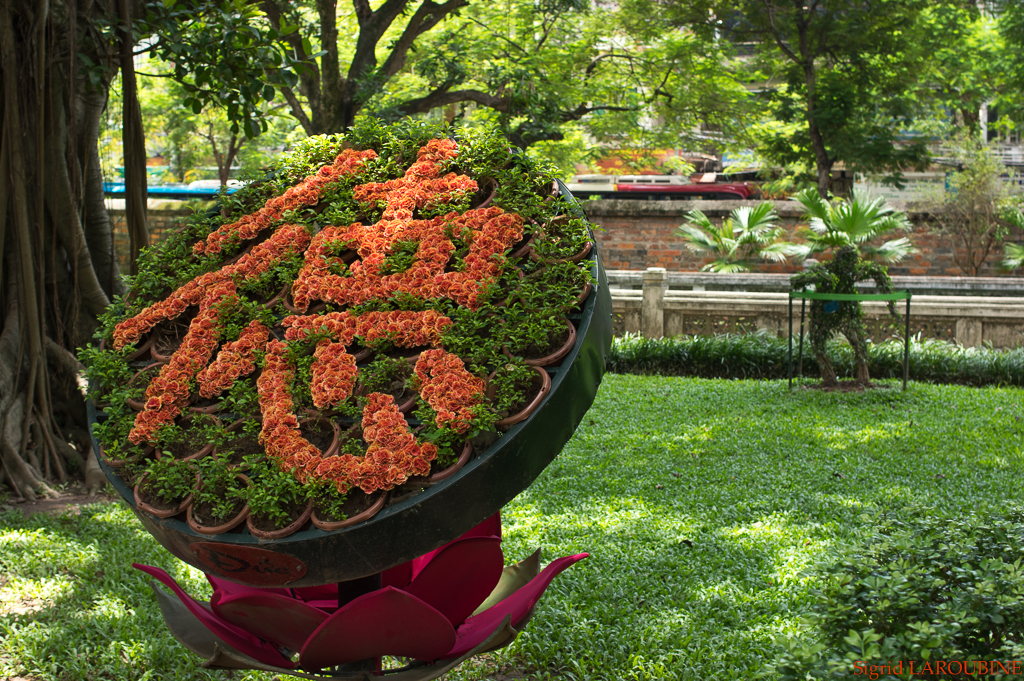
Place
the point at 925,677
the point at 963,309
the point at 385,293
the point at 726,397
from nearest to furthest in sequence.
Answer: the point at 925,677 → the point at 385,293 → the point at 726,397 → the point at 963,309

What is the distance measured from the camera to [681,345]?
971 cm

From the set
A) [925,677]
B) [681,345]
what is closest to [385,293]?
[925,677]

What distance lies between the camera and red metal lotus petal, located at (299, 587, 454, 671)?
177cm

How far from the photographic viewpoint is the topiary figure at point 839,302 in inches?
308

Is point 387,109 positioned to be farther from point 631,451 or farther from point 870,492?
point 870,492

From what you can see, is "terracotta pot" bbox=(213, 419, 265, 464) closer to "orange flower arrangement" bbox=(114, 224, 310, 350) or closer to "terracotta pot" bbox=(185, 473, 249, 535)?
"terracotta pot" bbox=(185, 473, 249, 535)

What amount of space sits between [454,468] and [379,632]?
435 mm

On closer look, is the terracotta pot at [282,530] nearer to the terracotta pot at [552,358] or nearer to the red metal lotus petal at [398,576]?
the terracotta pot at [552,358]

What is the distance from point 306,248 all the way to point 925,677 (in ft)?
6.32

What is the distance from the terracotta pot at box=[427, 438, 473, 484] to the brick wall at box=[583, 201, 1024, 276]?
1398 cm

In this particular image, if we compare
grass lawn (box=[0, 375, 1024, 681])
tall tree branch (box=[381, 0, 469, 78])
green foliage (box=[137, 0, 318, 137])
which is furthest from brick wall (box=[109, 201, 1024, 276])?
green foliage (box=[137, 0, 318, 137])

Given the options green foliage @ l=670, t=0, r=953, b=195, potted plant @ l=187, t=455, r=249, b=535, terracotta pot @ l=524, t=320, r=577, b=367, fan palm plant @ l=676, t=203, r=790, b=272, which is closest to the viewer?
potted plant @ l=187, t=455, r=249, b=535

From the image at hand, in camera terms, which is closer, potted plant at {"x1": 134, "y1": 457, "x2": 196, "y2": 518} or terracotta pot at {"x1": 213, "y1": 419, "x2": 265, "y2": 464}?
potted plant at {"x1": 134, "y1": 457, "x2": 196, "y2": 518}

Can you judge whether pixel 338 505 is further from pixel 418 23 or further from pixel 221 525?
pixel 418 23
